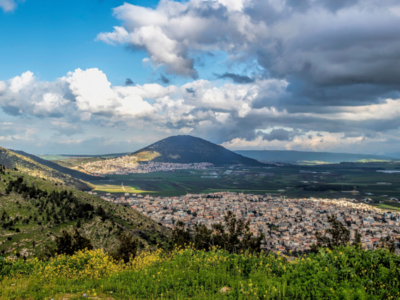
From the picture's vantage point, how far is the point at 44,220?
153 ft

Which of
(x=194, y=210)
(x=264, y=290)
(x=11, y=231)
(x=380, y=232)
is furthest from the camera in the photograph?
(x=194, y=210)

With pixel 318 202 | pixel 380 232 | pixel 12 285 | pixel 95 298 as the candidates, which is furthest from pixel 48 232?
pixel 318 202

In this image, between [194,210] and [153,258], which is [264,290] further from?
[194,210]

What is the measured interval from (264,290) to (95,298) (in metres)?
5.95

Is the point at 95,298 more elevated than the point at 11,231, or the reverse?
the point at 95,298

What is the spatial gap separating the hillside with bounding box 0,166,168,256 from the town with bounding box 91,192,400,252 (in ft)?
91.7

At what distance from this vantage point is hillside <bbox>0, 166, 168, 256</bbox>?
131 ft

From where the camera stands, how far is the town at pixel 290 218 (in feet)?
194

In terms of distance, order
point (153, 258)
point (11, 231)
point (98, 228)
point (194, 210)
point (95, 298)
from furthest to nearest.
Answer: point (194, 210)
point (98, 228)
point (11, 231)
point (153, 258)
point (95, 298)

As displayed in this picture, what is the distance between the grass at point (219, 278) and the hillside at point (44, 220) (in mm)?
32784

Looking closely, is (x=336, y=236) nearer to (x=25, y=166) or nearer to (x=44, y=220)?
(x=44, y=220)

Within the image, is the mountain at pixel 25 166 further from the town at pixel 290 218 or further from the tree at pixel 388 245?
the tree at pixel 388 245

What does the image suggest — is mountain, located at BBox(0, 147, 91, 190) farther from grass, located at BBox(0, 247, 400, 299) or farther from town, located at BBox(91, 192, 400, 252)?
grass, located at BBox(0, 247, 400, 299)

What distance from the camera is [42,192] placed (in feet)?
193
